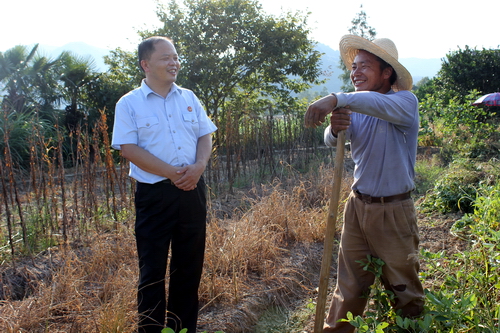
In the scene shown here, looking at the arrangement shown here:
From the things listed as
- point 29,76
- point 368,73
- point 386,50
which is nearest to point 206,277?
point 368,73

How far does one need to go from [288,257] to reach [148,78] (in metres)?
2.17

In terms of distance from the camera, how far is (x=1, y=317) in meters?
2.21

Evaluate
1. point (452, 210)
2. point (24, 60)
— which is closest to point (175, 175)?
point (452, 210)

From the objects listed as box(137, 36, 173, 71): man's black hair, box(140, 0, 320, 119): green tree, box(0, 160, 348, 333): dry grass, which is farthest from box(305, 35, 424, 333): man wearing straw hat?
box(140, 0, 320, 119): green tree

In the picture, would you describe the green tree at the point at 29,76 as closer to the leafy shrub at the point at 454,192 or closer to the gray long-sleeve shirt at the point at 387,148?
the leafy shrub at the point at 454,192

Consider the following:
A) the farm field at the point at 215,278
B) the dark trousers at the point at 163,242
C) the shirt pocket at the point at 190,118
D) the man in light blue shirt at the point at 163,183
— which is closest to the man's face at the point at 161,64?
the man in light blue shirt at the point at 163,183

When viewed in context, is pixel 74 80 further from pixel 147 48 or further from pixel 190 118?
pixel 190 118

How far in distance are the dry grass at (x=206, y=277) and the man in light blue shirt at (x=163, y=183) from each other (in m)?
0.23

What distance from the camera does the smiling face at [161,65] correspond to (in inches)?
93.0

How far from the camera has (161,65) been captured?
236 cm

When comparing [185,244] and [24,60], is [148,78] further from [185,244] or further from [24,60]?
[24,60]

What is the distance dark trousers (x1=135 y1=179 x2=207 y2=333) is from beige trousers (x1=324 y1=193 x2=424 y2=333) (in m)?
0.90

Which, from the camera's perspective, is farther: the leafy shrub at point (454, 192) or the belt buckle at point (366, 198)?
the leafy shrub at point (454, 192)

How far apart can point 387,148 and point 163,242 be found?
133 cm
